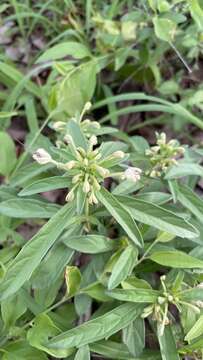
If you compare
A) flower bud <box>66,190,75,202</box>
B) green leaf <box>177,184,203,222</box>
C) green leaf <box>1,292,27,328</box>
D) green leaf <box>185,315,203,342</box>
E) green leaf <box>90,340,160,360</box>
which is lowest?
green leaf <box>90,340,160,360</box>

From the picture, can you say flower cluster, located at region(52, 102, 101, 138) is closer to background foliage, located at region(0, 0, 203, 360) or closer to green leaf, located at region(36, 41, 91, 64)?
background foliage, located at region(0, 0, 203, 360)

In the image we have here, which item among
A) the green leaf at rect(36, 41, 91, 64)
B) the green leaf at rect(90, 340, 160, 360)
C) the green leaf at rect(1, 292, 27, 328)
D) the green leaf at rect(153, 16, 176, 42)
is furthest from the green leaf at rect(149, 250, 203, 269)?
the green leaf at rect(36, 41, 91, 64)

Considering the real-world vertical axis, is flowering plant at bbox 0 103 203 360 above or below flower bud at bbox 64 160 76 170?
below

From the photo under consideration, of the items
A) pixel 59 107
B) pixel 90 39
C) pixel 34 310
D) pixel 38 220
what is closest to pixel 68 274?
pixel 34 310

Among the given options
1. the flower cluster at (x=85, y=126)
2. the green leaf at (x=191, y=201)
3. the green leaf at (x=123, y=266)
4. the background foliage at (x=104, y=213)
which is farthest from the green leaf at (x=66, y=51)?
the green leaf at (x=123, y=266)

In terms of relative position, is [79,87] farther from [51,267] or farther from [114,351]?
[114,351]

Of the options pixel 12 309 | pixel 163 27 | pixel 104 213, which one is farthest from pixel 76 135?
pixel 163 27
